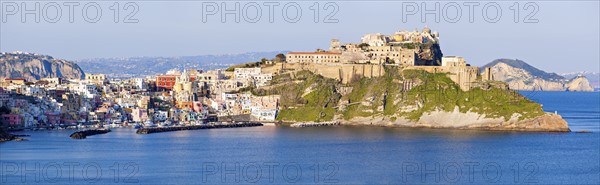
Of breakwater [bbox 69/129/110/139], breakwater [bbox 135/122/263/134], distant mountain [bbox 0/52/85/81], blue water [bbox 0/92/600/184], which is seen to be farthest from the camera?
distant mountain [bbox 0/52/85/81]

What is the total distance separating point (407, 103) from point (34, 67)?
80035 mm

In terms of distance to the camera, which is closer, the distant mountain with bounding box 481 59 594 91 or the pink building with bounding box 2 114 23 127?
the pink building with bounding box 2 114 23 127

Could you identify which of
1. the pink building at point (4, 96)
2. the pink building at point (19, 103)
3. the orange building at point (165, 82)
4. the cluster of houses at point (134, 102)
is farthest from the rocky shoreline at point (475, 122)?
the pink building at point (4, 96)

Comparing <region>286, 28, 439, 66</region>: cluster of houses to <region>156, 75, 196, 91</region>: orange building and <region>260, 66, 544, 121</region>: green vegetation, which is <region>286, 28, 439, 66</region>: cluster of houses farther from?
<region>156, 75, 196, 91</region>: orange building

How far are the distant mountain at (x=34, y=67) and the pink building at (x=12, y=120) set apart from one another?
67.8 metres

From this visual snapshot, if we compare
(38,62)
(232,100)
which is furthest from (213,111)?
(38,62)

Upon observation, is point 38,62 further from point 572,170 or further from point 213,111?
point 572,170

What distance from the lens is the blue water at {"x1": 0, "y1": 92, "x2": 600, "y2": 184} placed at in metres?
40.4

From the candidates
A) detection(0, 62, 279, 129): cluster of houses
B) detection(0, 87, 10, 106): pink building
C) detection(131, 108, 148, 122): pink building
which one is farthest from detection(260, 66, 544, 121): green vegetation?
detection(0, 87, 10, 106): pink building

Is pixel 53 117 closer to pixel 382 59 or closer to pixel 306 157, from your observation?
pixel 382 59

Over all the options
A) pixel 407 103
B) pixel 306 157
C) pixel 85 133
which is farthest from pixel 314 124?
pixel 306 157

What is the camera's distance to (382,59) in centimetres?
7456

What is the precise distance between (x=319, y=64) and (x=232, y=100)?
20.3 ft

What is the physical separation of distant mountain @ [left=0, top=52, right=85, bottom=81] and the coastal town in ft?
178
